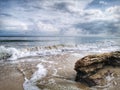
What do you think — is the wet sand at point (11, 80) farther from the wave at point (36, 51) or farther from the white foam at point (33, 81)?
the wave at point (36, 51)

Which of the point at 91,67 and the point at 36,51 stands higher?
the point at 91,67

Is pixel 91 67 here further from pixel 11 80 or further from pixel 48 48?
pixel 48 48

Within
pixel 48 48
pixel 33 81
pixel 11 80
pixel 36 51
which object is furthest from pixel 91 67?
pixel 48 48

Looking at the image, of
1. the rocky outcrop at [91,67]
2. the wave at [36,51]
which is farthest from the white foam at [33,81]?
the wave at [36,51]

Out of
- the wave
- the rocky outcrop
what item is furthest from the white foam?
the wave

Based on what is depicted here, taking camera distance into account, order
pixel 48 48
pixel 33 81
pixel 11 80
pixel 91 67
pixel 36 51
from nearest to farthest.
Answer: pixel 91 67
pixel 33 81
pixel 11 80
pixel 36 51
pixel 48 48

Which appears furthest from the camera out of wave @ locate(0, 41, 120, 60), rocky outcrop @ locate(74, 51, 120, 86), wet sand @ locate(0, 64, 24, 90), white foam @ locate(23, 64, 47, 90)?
wave @ locate(0, 41, 120, 60)

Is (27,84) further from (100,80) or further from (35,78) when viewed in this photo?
(100,80)

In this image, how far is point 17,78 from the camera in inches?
272

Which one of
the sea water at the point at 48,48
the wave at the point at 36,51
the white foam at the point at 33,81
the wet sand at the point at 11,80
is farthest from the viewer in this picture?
the sea water at the point at 48,48

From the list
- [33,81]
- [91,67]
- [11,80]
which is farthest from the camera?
[11,80]

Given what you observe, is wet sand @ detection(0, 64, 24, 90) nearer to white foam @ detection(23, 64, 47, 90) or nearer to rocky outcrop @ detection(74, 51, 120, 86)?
white foam @ detection(23, 64, 47, 90)

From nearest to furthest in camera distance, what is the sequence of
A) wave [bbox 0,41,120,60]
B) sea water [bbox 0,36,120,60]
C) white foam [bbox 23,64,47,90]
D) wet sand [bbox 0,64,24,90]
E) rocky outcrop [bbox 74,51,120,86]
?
white foam [bbox 23,64,47,90] → wet sand [bbox 0,64,24,90] → rocky outcrop [bbox 74,51,120,86] → wave [bbox 0,41,120,60] → sea water [bbox 0,36,120,60]

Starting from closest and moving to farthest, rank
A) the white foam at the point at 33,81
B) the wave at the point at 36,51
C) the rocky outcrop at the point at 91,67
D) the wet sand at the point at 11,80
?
the white foam at the point at 33,81, the wet sand at the point at 11,80, the rocky outcrop at the point at 91,67, the wave at the point at 36,51
